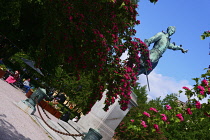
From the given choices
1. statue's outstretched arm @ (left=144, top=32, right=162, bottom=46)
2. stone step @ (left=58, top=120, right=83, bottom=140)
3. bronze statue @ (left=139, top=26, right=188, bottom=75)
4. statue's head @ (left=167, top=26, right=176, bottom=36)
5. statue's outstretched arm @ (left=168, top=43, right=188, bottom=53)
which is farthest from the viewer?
statue's head @ (left=167, top=26, right=176, bottom=36)

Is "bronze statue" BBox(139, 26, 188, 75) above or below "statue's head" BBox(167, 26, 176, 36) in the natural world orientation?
below

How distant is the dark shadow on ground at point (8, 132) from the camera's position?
230 inches

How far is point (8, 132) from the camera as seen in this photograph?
6.23 meters

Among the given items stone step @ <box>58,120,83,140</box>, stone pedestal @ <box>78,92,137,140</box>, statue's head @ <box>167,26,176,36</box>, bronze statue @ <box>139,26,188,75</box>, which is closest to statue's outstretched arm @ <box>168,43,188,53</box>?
bronze statue @ <box>139,26,188,75</box>

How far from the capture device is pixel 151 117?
4949 mm

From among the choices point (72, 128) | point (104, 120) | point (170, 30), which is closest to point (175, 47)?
point (170, 30)

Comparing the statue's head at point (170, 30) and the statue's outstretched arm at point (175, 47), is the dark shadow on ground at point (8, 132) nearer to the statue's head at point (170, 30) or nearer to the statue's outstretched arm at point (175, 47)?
the statue's outstretched arm at point (175, 47)

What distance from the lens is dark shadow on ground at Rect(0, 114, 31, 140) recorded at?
19.2 ft

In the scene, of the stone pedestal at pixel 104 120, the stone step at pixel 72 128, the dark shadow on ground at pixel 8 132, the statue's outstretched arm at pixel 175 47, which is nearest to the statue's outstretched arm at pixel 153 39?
the statue's outstretched arm at pixel 175 47

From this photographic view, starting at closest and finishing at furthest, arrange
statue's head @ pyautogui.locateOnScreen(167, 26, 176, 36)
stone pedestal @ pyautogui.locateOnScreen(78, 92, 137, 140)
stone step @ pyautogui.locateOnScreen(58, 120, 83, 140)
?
stone step @ pyautogui.locateOnScreen(58, 120, 83, 140) < stone pedestal @ pyautogui.locateOnScreen(78, 92, 137, 140) < statue's head @ pyautogui.locateOnScreen(167, 26, 176, 36)

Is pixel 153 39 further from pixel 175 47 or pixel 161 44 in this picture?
pixel 175 47

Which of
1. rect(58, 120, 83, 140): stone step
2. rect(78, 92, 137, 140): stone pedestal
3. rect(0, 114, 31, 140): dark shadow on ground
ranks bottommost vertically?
rect(0, 114, 31, 140): dark shadow on ground

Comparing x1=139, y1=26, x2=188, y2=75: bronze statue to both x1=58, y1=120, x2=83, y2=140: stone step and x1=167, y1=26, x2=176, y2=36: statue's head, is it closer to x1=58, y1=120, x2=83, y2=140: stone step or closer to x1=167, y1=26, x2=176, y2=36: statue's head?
x1=167, y1=26, x2=176, y2=36: statue's head

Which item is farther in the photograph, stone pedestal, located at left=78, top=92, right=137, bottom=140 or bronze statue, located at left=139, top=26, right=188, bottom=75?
bronze statue, located at left=139, top=26, right=188, bottom=75
